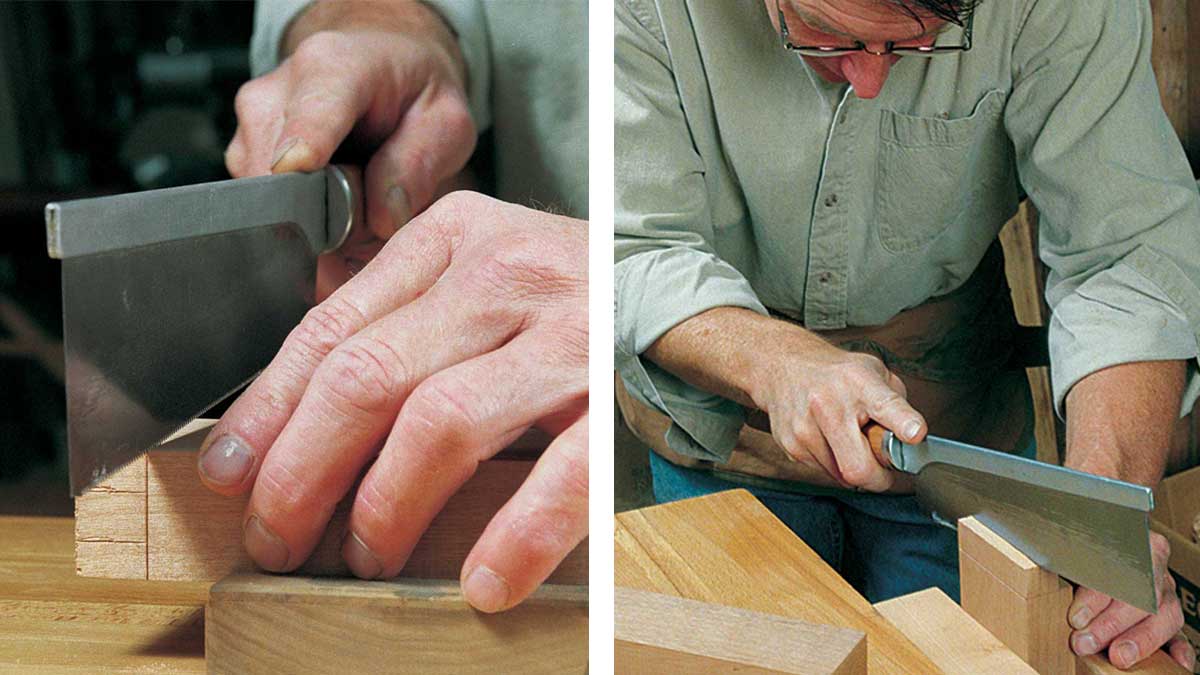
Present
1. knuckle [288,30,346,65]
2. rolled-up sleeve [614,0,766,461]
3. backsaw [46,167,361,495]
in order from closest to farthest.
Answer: backsaw [46,167,361,495] → knuckle [288,30,346,65] → rolled-up sleeve [614,0,766,461]

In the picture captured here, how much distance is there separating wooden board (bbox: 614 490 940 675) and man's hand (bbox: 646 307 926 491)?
66 millimetres

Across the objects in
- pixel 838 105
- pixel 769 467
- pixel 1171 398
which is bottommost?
pixel 769 467

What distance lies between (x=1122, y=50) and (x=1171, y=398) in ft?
0.72

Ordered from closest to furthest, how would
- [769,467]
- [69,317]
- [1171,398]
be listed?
1. [69,317]
2. [1171,398]
3. [769,467]

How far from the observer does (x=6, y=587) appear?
0.49 metres

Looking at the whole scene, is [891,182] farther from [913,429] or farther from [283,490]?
[283,490]

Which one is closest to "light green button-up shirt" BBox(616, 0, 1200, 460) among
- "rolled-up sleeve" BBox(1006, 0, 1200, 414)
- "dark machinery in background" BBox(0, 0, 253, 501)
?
"rolled-up sleeve" BBox(1006, 0, 1200, 414)

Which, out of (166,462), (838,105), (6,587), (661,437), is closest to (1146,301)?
(838,105)

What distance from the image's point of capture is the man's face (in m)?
0.62

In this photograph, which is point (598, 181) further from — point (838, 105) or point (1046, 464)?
point (1046, 464)

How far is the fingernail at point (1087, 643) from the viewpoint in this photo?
Result: 0.61 metres

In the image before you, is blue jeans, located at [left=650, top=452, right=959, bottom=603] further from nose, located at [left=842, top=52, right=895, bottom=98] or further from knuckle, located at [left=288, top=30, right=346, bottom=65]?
knuckle, located at [left=288, top=30, right=346, bottom=65]

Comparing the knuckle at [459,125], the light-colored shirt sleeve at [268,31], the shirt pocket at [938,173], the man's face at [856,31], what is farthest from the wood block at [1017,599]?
the light-colored shirt sleeve at [268,31]

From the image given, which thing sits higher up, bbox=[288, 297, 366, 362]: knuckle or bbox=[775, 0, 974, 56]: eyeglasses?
bbox=[775, 0, 974, 56]: eyeglasses
